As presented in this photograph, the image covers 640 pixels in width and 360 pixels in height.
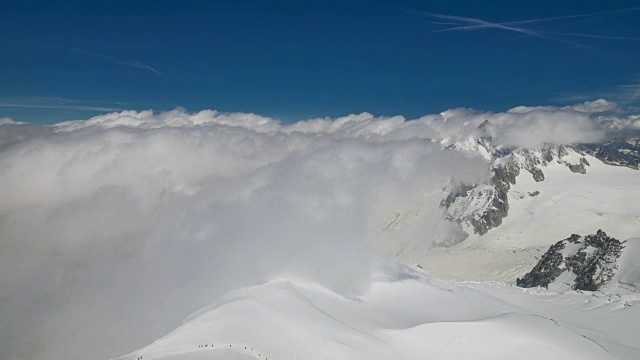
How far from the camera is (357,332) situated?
8138 cm

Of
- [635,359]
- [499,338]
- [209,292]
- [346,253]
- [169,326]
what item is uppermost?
[346,253]

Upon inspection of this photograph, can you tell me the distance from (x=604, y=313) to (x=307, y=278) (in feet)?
282

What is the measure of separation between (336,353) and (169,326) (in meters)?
99.4

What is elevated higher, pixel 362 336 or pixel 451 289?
pixel 451 289

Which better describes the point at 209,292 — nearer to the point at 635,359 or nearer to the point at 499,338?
the point at 499,338

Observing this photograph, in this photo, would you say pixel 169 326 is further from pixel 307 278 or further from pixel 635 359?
pixel 635 359

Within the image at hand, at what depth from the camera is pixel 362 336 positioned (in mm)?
79875

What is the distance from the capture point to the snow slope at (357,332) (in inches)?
2741

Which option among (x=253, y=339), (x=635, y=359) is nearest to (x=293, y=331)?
(x=253, y=339)

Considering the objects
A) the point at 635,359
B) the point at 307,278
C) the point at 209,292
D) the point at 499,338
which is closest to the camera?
the point at 499,338

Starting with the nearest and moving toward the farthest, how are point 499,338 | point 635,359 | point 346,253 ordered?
point 499,338 < point 635,359 < point 346,253

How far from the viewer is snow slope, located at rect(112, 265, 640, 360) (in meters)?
69.6

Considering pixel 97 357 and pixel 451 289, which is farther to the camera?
pixel 97 357

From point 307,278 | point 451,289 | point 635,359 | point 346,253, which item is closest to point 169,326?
point 307,278
